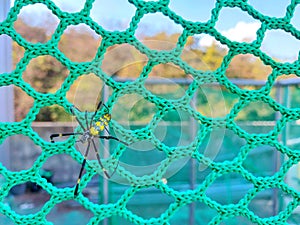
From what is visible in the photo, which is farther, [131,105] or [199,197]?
[131,105]

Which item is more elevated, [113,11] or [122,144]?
[113,11]

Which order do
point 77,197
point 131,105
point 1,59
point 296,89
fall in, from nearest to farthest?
1. point 77,197
2. point 1,59
3. point 131,105
4. point 296,89

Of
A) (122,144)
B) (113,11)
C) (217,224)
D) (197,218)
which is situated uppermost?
(113,11)

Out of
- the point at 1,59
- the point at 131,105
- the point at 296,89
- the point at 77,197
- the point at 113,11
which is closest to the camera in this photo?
the point at 77,197

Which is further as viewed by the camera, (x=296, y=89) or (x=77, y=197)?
(x=296, y=89)

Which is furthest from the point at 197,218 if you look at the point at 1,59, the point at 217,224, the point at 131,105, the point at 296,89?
the point at 1,59

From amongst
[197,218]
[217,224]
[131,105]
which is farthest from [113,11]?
[217,224]

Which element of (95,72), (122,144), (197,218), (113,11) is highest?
(113,11)

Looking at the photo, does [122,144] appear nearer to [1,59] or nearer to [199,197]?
[199,197]

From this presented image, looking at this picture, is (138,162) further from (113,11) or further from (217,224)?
(113,11)
